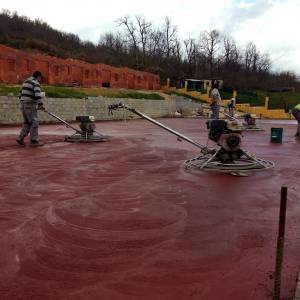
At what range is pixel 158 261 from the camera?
3482mm

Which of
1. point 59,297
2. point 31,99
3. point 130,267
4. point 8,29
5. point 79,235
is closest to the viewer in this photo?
point 59,297

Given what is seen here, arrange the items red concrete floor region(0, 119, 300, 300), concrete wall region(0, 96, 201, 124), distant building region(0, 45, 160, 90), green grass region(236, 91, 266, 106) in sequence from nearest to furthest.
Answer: red concrete floor region(0, 119, 300, 300) → concrete wall region(0, 96, 201, 124) → distant building region(0, 45, 160, 90) → green grass region(236, 91, 266, 106)

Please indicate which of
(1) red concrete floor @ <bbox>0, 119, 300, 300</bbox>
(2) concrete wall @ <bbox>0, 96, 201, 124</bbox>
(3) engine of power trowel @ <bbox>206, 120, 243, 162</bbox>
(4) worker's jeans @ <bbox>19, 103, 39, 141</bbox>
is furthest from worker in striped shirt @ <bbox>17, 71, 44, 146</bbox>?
(2) concrete wall @ <bbox>0, 96, 201, 124</bbox>

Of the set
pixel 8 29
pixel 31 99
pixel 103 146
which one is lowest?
pixel 103 146

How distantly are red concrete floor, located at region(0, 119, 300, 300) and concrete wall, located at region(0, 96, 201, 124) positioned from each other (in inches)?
587

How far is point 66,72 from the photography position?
40250 mm

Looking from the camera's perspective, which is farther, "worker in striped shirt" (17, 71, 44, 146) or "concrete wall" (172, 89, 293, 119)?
"concrete wall" (172, 89, 293, 119)

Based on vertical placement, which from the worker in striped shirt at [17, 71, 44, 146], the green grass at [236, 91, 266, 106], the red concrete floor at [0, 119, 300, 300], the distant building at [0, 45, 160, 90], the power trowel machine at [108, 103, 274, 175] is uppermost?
the distant building at [0, 45, 160, 90]

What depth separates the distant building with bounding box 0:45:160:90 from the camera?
3319cm

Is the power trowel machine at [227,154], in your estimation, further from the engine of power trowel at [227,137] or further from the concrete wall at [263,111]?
the concrete wall at [263,111]

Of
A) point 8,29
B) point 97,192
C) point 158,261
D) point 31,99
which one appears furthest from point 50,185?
point 8,29

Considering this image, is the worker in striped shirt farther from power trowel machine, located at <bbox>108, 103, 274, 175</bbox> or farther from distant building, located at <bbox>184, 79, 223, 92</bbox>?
distant building, located at <bbox>184, 79, 223, 92</bbox>

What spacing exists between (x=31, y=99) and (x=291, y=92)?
200 ft

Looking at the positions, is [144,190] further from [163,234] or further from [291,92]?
[291,92]
